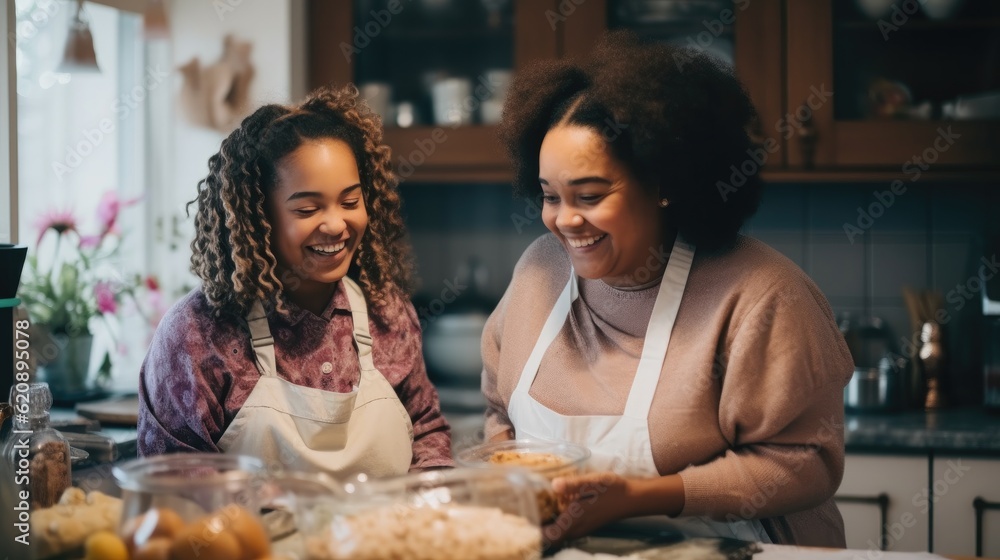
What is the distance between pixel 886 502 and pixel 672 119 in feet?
4.38

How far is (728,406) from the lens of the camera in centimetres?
132

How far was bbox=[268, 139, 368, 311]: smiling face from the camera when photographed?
1428 millimetres

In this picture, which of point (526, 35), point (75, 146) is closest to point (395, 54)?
point (526, 35)

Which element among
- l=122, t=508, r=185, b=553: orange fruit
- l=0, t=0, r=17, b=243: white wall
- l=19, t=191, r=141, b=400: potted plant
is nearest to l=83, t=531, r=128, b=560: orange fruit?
l=122, t=508, r=185, b=553: orange fruit

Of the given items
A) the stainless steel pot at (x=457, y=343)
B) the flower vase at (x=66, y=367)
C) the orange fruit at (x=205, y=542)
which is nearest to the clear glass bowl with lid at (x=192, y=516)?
the orange fruit at (x=205, y=542)

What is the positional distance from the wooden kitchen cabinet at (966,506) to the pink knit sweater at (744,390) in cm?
94

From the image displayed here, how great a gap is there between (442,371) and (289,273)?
134cm

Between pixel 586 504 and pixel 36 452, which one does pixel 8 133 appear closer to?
pixel 36 452

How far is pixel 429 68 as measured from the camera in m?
2.82

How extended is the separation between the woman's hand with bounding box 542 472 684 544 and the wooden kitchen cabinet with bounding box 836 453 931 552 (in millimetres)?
1179

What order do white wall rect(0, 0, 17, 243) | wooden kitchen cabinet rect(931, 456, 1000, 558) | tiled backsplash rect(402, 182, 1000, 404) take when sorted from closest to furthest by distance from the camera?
1. white wall rect(0, 0, 17, 243)
2. wooden kitchen cabinet rect(931, 456, 1000, 558)
3. tiled backsplash rect(402, 182, 1000, 404)

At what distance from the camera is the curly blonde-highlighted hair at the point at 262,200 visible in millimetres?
1439

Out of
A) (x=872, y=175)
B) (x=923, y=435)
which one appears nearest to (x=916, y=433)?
(x=923, y=435)

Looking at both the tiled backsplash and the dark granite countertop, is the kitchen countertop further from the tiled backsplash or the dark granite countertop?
the tiled backsplash
